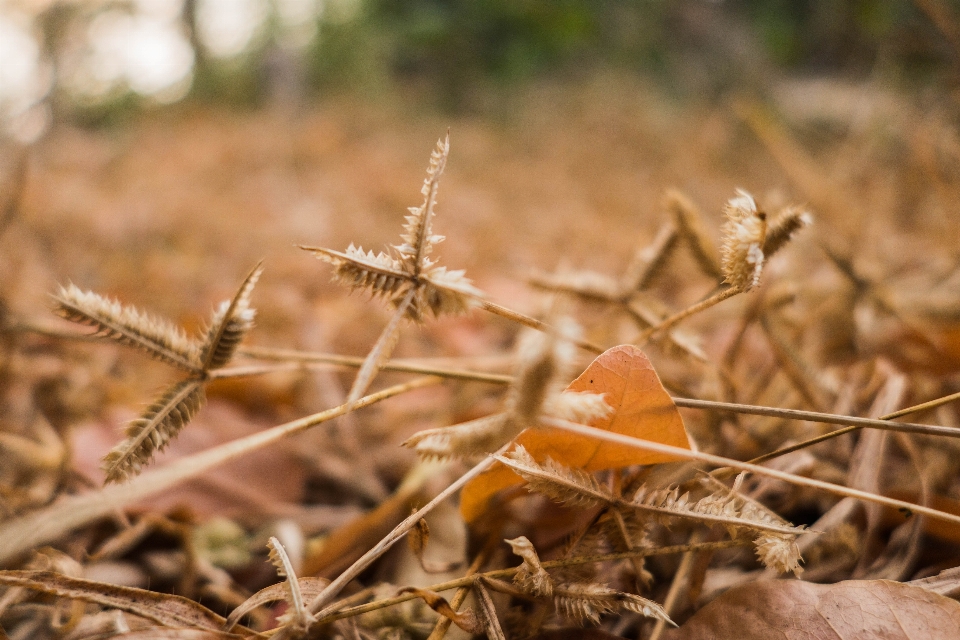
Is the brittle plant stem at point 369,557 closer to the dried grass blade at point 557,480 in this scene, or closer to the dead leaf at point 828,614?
the dried grass blade at point 557,480

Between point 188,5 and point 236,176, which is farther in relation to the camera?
point 188,5

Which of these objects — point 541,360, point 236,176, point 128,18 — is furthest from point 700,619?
point 128,18

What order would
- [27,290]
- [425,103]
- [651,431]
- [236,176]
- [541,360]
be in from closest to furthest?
[541,360], [651,431], [27,290], [236,176], [425,103]

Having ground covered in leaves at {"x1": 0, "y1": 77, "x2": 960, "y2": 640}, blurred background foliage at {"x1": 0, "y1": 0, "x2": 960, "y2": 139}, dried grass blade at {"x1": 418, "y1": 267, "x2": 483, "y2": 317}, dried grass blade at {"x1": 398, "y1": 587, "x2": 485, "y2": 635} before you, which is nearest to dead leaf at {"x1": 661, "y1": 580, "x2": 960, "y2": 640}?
ground covered in leaves at {"x1": 0, "y1": 77, "x2": 960, "y2": 640}

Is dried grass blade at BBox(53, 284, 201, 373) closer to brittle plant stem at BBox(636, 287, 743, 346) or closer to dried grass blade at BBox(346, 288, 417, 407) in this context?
dried grass blade at BBox(346, 288, 417, 407)

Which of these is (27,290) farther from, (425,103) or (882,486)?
(425,103)

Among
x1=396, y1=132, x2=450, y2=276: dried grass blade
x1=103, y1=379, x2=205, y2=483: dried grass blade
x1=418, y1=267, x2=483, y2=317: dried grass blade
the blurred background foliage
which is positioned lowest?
x1=103, y1=379, x2=205, y2=483: dried grass blade

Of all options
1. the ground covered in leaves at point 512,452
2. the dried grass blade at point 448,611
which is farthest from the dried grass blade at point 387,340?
the dried grass blade at point 448,611
